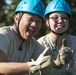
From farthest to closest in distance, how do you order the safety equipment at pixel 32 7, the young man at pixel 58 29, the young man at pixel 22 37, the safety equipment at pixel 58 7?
the safety equipment at pixel 58 7 → the young man at pixel 58 29 → the safety equipment at pixel 32 7 → the young man at pixel 22 37

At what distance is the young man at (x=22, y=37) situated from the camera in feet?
15.6

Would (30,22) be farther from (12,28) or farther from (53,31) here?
(53,31)

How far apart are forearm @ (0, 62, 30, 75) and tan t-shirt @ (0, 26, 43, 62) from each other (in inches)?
11.4

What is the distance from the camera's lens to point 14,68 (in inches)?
175

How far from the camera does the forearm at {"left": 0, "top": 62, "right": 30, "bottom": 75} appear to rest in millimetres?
4406

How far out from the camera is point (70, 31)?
18953 mm

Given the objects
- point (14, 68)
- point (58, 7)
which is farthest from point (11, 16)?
point (14, 68)

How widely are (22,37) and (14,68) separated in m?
0.71

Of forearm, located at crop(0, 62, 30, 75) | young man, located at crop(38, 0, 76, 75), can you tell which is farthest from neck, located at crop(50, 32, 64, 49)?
forearm, located at crop(0, 62, 30, 75)

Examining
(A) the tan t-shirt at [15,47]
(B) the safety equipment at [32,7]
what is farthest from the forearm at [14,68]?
(B) the safety equipment at [32,7]

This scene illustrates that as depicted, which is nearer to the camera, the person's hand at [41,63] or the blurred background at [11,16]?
the person's hand at [41,63]

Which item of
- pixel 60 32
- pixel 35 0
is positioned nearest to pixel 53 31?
pixel 60 32

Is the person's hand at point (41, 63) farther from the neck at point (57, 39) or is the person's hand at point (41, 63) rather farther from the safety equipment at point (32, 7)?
the neck at point (57, 39)

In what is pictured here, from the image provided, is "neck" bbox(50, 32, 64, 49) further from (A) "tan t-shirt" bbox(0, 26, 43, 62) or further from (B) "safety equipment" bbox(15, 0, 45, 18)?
(B) "safety equipment" bbox(15, 0, 45, 18)
